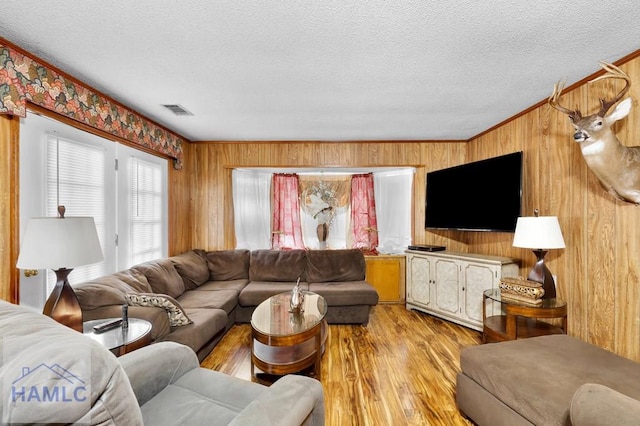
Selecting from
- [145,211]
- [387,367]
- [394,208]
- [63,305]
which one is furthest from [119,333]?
[394,208]

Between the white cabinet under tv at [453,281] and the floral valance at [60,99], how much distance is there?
3.71 meters

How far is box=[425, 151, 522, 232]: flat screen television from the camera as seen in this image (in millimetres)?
2955

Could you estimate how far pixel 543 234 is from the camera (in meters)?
2.36

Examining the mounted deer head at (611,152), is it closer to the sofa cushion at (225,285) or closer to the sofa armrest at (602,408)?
the sofa armrest at (602,408)

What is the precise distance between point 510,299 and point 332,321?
6.19 ft

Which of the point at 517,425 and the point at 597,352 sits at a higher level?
the point at 597,352

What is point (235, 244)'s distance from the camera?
456cm

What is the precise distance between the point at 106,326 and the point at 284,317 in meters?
1.25

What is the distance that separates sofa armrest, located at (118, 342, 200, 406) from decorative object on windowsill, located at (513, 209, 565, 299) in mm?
2659

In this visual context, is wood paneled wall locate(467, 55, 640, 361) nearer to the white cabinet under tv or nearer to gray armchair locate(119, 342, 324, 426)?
the white cabinet under tv

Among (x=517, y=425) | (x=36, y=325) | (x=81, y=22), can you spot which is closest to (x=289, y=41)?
(x=81, y=22)

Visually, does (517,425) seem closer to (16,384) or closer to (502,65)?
(16,384)

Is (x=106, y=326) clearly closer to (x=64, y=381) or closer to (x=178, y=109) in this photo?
(x=64, y=381)

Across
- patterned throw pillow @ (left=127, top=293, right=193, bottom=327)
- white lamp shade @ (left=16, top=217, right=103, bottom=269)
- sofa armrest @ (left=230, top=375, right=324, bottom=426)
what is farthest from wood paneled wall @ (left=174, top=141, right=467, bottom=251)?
sofa armrest @ (left=230, top=375, right=324, bottom=426)
